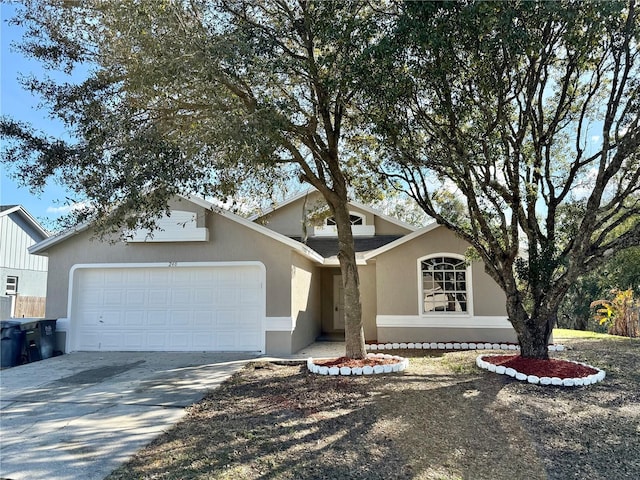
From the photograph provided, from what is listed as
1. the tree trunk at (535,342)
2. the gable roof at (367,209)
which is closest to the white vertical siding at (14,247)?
the gable roof at (367,209)

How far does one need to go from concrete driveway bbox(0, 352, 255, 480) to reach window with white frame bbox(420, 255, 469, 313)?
559cm

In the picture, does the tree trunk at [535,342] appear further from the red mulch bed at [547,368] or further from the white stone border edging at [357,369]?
the white stone border edging at [357,369]

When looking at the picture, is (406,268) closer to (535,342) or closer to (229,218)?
(535,342)

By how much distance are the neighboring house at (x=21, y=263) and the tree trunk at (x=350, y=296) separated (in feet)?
52.3

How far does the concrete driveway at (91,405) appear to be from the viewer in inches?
185

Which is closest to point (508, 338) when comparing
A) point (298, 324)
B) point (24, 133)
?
point (298, 324)

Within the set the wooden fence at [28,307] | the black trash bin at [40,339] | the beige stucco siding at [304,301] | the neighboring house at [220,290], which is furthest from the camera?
the wooden fence at [28,307]

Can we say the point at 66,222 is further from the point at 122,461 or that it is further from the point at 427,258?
the point at 427,258

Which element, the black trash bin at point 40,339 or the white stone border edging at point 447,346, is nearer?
the black trash bin at point 40,339

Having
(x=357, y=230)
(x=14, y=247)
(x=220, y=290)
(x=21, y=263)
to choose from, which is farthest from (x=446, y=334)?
(x=14, y=247)

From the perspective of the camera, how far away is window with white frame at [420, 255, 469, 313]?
41.1 ft

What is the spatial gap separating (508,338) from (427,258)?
3.18 m

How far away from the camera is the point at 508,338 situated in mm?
12102

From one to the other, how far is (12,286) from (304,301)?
15.8 metres
